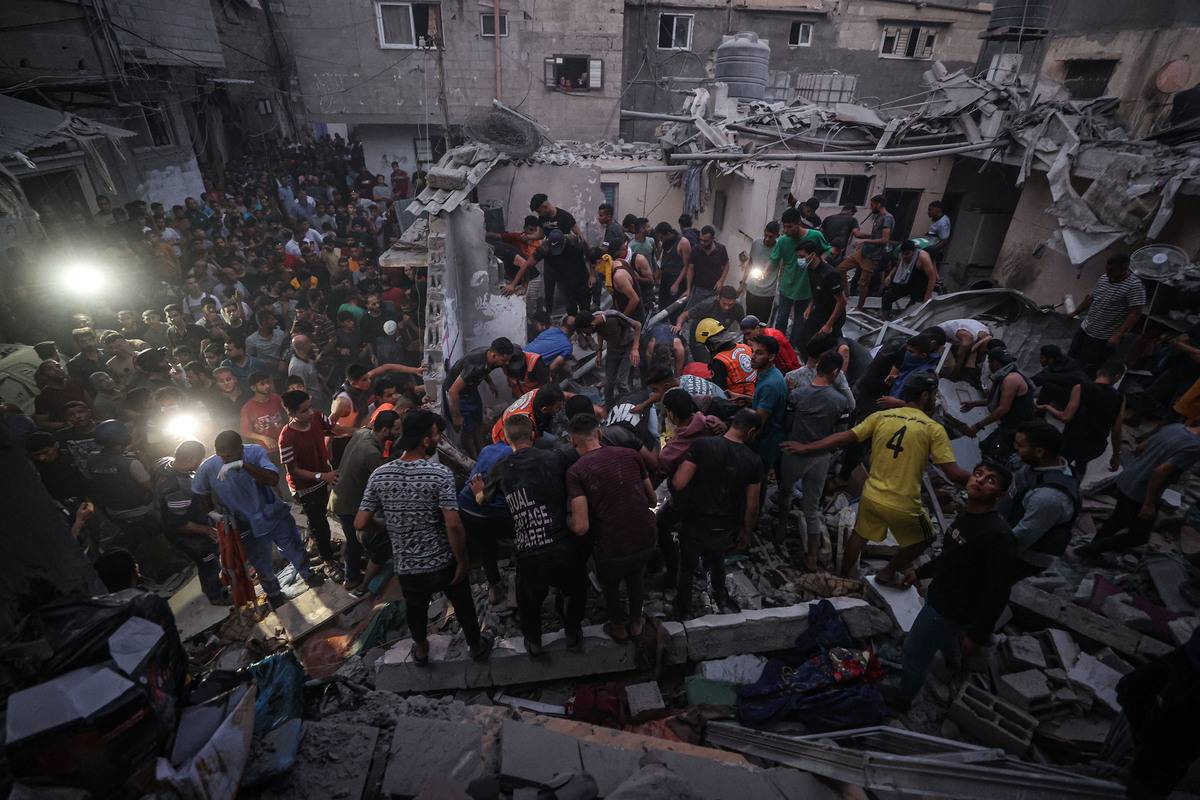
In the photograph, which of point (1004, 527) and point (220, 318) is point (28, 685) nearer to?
point (1004, 527)

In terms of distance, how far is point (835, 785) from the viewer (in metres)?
3.08

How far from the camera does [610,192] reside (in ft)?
45.2

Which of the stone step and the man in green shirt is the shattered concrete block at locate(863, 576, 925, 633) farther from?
the man in green shirt

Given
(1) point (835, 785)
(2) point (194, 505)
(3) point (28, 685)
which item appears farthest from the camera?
(2) point (194, 505)

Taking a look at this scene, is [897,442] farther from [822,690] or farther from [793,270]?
[793,270]

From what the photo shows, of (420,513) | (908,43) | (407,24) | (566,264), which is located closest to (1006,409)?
(420,513)

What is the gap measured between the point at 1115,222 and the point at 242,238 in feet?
48.8

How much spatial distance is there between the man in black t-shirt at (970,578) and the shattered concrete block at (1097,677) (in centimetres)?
79

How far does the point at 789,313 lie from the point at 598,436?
5480 mm

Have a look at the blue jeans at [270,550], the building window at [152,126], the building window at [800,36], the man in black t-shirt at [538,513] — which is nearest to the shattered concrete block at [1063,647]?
the man in black t-shirt at [538,513]

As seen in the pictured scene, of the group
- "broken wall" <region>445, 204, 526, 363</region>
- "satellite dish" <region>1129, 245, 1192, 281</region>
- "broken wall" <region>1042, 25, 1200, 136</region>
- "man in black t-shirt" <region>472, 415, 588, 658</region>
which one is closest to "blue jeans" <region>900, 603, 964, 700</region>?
"man in black t-shirt" <region>472, 415, 588, 658</region>

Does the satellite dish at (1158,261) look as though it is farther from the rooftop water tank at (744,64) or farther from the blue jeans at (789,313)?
the rooftop water tank at (744,64)

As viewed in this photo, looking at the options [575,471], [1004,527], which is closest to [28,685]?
[575,471]

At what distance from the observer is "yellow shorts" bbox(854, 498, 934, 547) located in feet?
13.8
